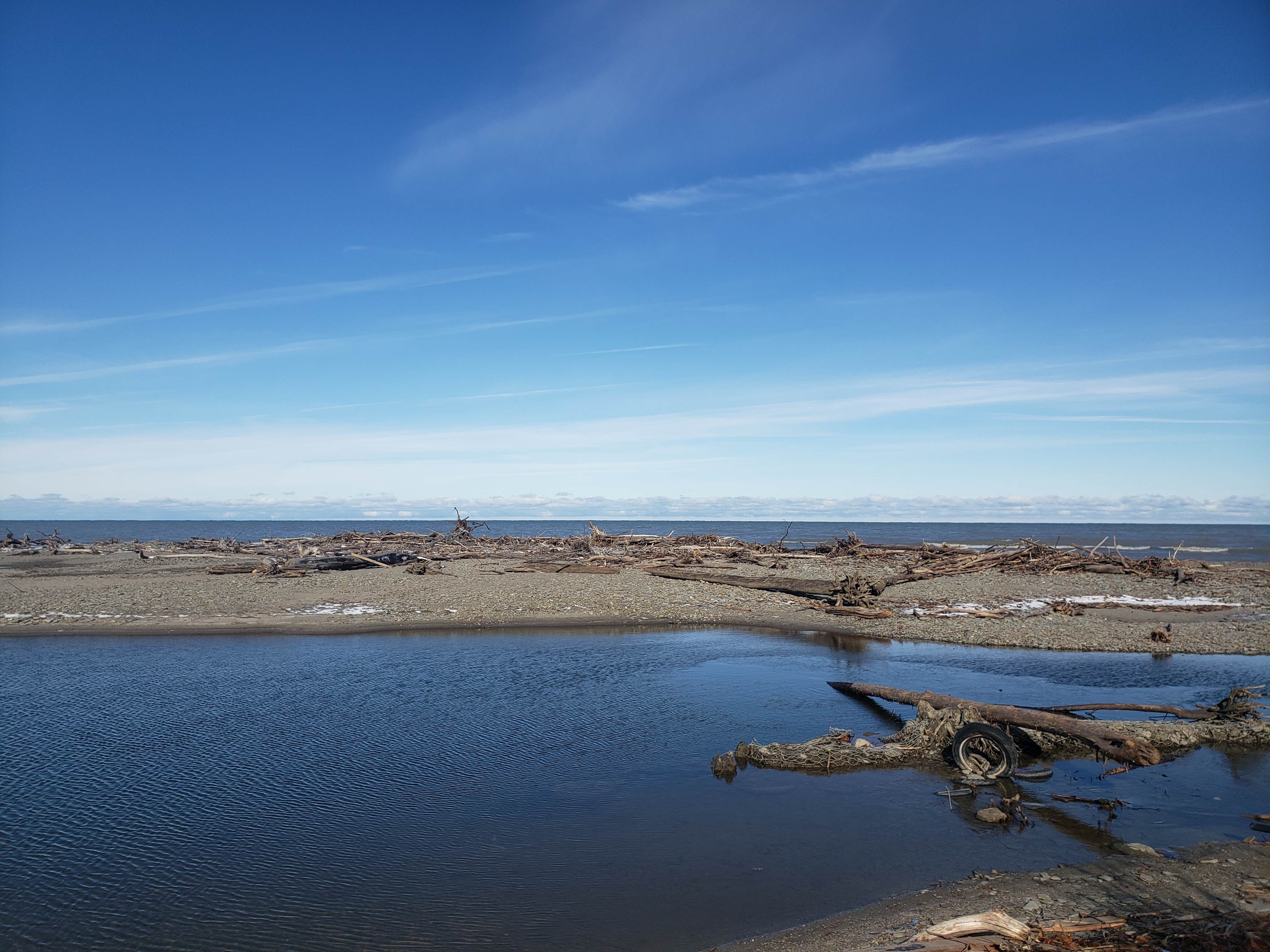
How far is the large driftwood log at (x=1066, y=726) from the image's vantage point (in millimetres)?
10211

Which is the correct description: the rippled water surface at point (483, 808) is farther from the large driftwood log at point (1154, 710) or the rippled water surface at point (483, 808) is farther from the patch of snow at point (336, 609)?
the patch of snow at point (336, 609)

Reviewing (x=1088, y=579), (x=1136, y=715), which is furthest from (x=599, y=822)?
(x=1088, y=579)

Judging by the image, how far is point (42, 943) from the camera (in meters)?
6.50

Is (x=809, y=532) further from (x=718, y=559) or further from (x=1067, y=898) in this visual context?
(x=1067, y=898)

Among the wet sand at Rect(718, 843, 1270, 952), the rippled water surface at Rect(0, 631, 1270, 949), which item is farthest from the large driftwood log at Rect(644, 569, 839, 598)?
the wet sand at Rect(718, 843, 1270, 952)

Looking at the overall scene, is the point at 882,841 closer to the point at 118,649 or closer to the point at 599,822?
the point at 599,822

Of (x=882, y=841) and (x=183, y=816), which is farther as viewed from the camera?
(x=183, y=816)

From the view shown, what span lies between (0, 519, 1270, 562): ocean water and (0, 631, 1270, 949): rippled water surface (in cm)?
3545

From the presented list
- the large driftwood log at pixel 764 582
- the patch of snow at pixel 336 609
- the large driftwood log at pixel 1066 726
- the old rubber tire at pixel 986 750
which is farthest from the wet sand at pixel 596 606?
the old rubber tire at pixel 986 750

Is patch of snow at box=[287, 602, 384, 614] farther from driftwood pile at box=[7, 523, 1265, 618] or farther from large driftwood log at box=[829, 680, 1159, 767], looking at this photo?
large driftwood log at box=[829, 680, 1159, 767]

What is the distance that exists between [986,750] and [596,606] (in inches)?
656

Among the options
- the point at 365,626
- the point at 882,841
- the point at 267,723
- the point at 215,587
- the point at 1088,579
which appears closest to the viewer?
the point at 882,841

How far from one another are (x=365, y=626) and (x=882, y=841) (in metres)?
18.2

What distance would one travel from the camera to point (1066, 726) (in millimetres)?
10781
